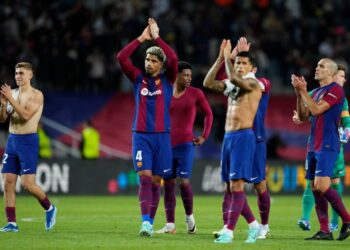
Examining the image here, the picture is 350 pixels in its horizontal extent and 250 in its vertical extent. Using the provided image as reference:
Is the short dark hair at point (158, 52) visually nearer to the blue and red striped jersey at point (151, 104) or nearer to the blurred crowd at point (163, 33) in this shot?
the blue and red striped jersey at point (151, 104)

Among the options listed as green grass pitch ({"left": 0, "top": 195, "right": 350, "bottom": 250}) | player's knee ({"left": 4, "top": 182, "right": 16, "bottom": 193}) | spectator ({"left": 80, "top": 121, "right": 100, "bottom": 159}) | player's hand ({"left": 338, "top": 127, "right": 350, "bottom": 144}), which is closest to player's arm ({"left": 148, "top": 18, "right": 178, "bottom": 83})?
green grass pitch ({"left": 0, "top": 195, "right": 350, "bottom": 250})

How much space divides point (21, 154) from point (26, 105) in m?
0.72

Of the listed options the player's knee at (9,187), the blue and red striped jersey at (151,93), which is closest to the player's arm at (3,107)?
the player's knee at (9,187)

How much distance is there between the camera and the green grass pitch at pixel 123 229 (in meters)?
12.9

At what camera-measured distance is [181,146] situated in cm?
1555

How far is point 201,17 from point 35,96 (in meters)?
15.8

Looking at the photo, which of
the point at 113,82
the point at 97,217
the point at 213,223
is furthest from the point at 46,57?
the point at 213,223

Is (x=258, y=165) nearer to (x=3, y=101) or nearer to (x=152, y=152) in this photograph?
(x=152, y=152)

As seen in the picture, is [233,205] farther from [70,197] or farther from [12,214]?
[70,197]

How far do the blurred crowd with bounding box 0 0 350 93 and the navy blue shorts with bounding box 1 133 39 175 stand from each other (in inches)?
469

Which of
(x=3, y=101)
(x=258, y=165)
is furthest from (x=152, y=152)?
(x=3, y=101)

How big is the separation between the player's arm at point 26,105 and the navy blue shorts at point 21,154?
0.36m

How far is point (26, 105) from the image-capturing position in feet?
48.8

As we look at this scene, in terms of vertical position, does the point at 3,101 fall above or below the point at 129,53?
below
